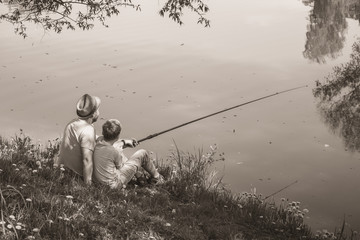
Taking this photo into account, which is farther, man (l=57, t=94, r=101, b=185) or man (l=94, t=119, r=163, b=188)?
man (l=94, t=119, r=163, b=188)

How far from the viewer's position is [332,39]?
1806cm

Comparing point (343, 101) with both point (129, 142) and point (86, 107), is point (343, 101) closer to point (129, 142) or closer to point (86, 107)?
point (129, 142)

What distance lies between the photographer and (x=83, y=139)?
5039 mm

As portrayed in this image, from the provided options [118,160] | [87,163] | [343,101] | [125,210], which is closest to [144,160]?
[118,160]

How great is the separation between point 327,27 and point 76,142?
56.4 ft

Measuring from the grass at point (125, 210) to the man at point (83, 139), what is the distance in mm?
141

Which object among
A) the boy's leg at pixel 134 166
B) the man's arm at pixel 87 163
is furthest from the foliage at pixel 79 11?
the man's arm at pixel 87 163

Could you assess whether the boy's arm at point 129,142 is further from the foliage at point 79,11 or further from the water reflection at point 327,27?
the water reflection at point 327,27

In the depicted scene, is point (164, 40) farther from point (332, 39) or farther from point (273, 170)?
point (273, 170)

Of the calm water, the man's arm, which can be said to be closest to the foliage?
the calm water

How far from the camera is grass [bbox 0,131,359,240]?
3.70 meters

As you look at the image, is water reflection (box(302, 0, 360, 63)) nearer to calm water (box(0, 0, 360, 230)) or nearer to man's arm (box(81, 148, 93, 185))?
calm water (box(0, 0, 360, 230))

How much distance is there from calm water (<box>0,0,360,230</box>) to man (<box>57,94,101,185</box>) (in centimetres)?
327

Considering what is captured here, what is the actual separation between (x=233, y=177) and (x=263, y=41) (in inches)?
419
